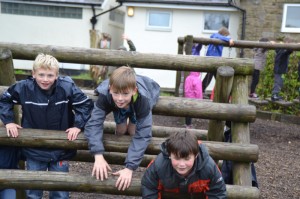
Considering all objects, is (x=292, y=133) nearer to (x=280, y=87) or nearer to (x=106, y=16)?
(x=280, y=87)

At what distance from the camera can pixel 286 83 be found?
10.1 metres

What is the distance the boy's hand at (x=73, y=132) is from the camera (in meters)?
3.10

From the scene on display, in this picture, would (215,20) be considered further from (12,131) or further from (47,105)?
(12,131)

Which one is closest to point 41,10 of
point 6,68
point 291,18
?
point 291,18

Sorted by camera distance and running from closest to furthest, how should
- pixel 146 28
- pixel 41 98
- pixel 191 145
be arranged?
pixel 191 145
pixel 41 98
pixel 146 28

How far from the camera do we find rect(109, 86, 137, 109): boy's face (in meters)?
2.77

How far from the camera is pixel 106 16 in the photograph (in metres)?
16.5

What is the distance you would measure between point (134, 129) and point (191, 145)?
2.46ft

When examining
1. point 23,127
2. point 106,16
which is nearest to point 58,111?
point 23,127

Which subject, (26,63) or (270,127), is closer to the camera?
(270,127)

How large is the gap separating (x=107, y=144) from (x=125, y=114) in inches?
10.1

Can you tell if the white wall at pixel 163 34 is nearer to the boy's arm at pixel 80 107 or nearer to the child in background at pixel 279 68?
the child in background at pixel 279 68

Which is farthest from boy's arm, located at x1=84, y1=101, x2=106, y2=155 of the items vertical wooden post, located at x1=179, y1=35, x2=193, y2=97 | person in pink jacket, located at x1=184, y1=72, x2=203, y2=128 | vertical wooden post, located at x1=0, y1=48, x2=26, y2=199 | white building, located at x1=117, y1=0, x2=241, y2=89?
white building, located at x1=117, y1=0, x2=241, y2=89

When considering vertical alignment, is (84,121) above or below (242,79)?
below
